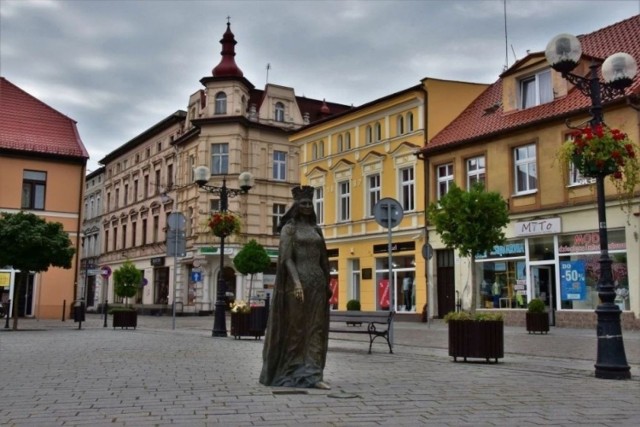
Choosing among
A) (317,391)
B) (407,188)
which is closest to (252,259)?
(407,188)

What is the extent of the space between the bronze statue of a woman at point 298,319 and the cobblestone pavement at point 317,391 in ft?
1.01

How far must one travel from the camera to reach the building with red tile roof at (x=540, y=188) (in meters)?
22.3

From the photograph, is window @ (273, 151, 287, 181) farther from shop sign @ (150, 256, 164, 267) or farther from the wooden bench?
the wooden bench

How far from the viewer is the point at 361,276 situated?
1325 inches

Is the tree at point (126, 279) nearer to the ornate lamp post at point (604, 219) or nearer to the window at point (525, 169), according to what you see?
the window at point (525, 169)

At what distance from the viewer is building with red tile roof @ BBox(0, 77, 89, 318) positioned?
34.5 m

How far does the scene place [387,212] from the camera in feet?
50.0

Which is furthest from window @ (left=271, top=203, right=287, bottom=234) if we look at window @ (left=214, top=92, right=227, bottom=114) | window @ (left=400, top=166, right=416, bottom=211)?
window @ (left=400, top=166, right=416, bottom=211)

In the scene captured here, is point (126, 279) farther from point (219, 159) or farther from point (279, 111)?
point (279, 111)

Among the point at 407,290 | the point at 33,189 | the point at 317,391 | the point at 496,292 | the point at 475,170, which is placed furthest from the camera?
the point at 33,189

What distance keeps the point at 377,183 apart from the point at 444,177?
4472mm

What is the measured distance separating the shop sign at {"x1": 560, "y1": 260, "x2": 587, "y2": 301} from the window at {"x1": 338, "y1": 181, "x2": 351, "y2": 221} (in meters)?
13.2

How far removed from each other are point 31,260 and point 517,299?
57.3 ft

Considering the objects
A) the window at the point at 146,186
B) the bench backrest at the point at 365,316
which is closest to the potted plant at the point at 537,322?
the bench backrest at the point at 365,316
